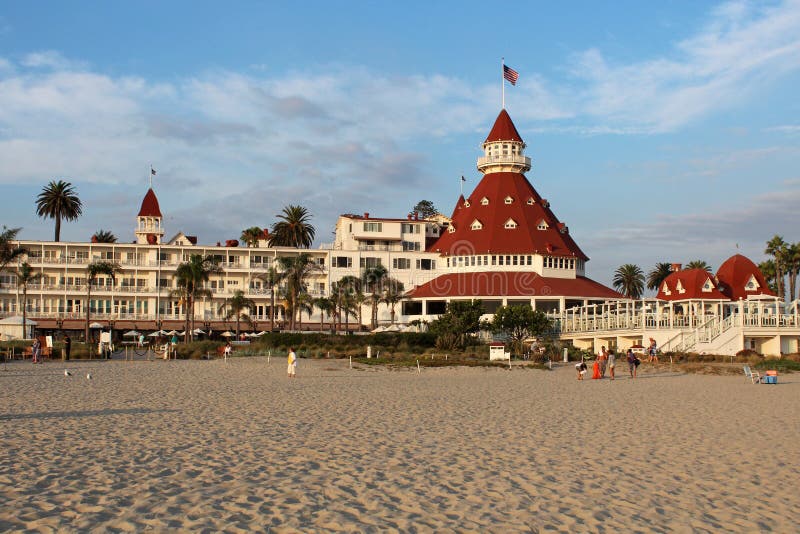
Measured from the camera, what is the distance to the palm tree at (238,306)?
70.6m

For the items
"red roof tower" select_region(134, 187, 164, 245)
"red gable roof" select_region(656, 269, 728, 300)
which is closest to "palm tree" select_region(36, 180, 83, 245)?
"red roof tower" select_region(134, 187, 164, 245)

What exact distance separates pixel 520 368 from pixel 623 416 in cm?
1923

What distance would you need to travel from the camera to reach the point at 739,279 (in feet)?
181

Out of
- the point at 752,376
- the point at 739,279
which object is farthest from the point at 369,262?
the point at 752,376

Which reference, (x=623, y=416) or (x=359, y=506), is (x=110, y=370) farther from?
(x=359, y=506)

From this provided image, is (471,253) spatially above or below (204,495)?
above

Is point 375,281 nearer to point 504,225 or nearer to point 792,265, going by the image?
point 504,225

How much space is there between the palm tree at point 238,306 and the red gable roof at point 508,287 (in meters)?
15.3

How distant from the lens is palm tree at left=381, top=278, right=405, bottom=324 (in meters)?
68.4

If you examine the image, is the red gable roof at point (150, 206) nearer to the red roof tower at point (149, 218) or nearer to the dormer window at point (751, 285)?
the red roof tower at point (149, 218)

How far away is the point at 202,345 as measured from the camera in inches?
2005

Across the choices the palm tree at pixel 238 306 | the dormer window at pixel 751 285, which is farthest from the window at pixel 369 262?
the dormer window at pixel 751 285

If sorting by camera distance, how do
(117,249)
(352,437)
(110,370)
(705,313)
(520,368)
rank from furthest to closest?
1. (117,249)
2. (705,313)
3. (520,368)
4. (110,370)
5. (352,437)

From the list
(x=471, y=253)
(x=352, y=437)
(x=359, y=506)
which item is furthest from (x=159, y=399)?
(x=471, y=253)
